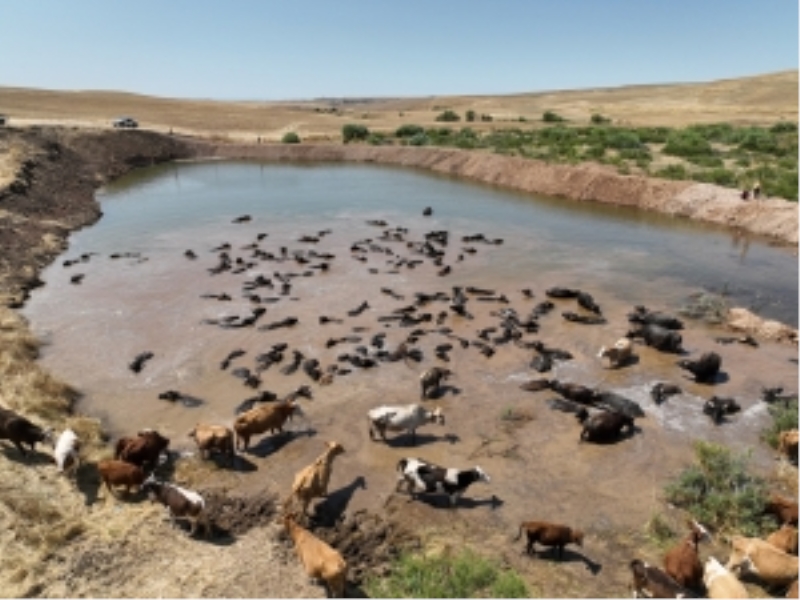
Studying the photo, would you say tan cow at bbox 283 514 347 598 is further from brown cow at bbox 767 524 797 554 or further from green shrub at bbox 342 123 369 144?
green shrub at bbox 342 123 369 144

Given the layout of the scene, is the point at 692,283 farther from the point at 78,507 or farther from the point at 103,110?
the point at 103,110

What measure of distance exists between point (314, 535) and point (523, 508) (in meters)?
3.31

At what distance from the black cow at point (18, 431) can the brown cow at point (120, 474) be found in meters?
1.59

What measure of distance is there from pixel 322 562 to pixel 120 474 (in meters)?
3.93

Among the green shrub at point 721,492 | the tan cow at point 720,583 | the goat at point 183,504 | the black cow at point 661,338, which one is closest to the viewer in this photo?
the tan cow at point 720,583

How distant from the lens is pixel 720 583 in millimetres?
7922

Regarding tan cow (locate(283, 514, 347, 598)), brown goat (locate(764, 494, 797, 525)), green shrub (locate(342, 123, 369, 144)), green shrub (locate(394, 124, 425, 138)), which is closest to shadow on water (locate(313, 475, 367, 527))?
tan cow (locate(283, 514, 347, 598))

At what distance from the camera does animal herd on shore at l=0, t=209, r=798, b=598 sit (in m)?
8.37

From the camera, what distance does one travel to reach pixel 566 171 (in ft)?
129

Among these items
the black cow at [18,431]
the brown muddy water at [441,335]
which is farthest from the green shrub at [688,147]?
the black cow at [18,431]

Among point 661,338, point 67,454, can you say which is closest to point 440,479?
point 67,454

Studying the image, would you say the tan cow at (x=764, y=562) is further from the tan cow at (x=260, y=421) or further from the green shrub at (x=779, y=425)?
the tan cow at (x=260, y=421)

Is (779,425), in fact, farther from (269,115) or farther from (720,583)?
(269,115)

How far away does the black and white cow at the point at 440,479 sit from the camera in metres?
10.1
